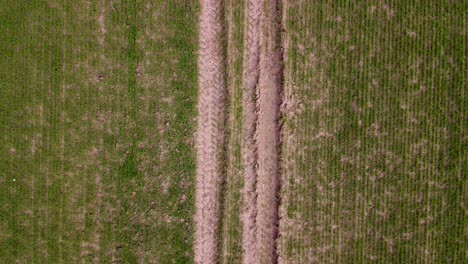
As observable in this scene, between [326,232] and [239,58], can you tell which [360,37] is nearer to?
[239,58]

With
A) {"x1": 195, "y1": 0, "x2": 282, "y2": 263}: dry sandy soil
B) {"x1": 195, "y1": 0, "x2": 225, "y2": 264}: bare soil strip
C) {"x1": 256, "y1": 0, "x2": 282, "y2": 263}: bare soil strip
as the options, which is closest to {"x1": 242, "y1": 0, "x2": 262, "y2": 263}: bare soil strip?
{"x1": 195, "y1": 0, "x2": 282, "y2": 263}: dry sandy soil

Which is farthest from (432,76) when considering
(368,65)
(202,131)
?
(202,131)

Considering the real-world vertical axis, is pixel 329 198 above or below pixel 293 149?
below

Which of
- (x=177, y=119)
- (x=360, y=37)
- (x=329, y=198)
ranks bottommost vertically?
(x=329, y=198)

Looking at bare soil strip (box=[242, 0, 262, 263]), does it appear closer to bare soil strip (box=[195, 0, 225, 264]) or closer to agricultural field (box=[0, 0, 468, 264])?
agricultural field (box=[0, 0, 468, 264])

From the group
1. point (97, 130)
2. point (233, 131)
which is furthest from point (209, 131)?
point (97, 130)

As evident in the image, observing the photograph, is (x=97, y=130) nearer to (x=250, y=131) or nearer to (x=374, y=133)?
(x=250, y=131)

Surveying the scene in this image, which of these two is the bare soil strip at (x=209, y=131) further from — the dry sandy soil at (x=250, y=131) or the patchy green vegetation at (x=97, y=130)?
the patchy green vegetation at (x=97, y=130)
